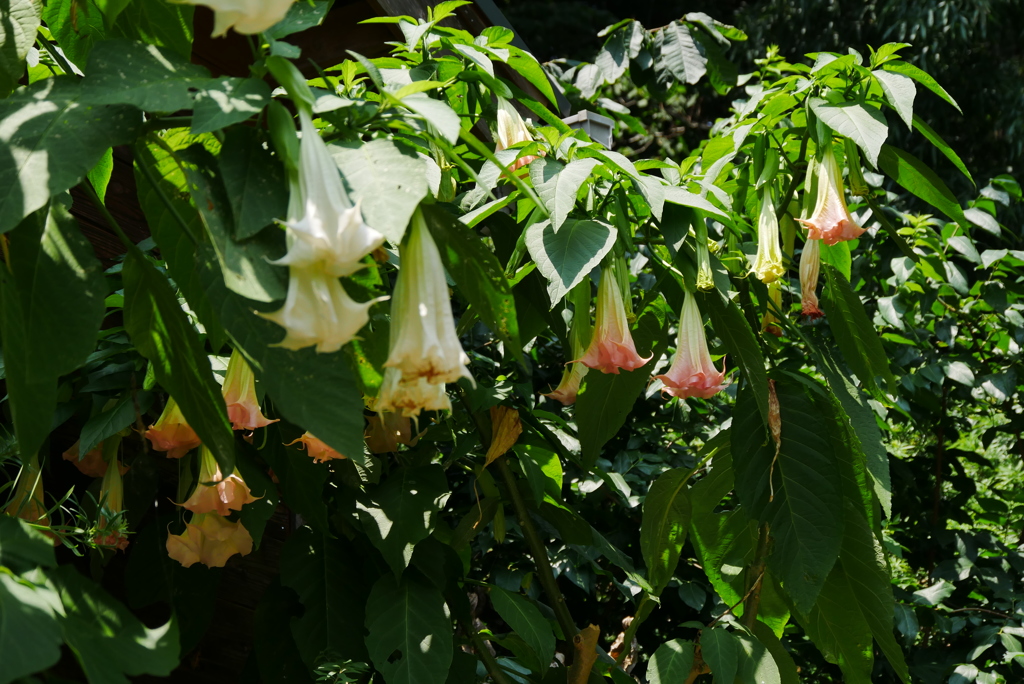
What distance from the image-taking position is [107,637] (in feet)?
2.05

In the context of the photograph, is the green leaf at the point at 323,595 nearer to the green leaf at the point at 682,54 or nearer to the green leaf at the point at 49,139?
the green leaf at the point at 49,139

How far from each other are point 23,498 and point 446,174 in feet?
2.12

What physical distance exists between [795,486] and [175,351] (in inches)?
32.1

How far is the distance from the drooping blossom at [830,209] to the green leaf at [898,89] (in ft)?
0.40

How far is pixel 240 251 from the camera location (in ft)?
1.92

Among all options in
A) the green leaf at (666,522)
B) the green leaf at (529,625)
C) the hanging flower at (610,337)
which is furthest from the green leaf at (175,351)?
the green leaf at (666,522)

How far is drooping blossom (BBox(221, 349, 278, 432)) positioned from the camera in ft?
3.41

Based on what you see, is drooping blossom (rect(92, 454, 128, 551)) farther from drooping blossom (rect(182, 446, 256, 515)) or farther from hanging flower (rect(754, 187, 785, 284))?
hanging flower (rect(754, 187, 785, 284))

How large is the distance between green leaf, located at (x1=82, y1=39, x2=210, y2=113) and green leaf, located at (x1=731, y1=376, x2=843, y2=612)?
2.90 ft

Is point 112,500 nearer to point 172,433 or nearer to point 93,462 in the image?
point 93,462

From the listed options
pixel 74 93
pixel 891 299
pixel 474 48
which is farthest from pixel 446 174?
pixel 891 299

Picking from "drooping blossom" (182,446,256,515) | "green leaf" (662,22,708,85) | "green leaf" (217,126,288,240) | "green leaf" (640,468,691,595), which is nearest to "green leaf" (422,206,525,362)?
"green leaf" (217,126,288,240)

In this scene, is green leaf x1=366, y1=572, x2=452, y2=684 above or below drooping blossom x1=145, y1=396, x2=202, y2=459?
below

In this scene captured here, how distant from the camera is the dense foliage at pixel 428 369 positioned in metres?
0.61
